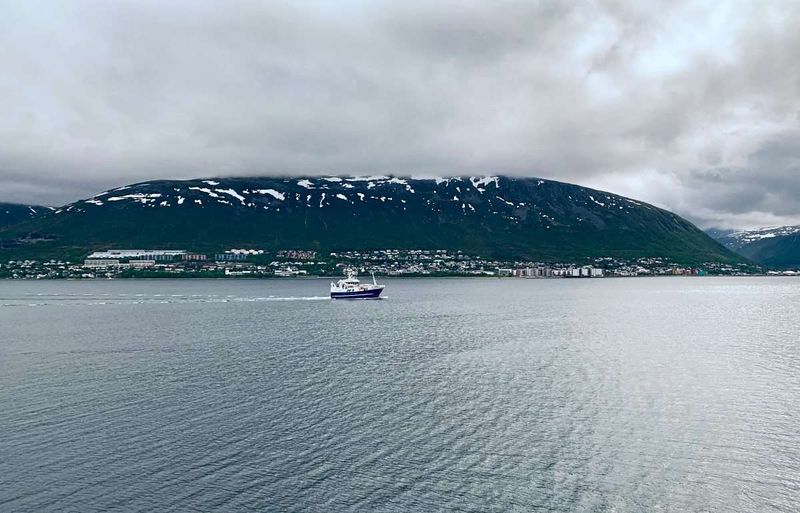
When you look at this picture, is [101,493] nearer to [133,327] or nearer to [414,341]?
[414,341]

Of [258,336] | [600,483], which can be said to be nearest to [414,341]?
[258,336]

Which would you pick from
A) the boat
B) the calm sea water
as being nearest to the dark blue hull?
the boat

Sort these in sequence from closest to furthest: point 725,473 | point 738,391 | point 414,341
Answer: point 725,473 < point 738,391 < point 414,341

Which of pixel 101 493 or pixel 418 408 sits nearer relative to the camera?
pixel 101 493

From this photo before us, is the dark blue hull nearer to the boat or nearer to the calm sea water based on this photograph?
the boat

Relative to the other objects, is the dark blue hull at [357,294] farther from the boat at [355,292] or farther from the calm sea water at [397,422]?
the calm sea water at [397,422]

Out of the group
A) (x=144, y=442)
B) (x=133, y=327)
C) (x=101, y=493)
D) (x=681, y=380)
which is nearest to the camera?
(x=101, y=493)

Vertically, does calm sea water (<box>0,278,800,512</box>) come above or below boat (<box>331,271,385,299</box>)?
below

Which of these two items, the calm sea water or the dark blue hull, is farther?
the dark blue hull
